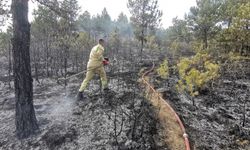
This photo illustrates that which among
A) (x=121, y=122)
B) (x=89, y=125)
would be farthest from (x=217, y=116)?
(x=89, y=125)

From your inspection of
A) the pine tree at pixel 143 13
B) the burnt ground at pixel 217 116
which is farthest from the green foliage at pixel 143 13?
the burnt ground at pixel 217 116

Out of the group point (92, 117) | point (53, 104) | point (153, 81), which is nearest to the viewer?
point (92, 117)

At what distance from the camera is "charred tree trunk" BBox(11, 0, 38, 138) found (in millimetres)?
5246

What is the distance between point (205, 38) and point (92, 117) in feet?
60.7

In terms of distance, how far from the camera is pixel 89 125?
568cm

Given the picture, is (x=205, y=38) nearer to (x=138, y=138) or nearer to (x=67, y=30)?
(x=67, y=30)

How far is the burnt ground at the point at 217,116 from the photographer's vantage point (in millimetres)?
5000

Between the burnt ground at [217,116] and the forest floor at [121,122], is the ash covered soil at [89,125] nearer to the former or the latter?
the forest floor at [121,122]

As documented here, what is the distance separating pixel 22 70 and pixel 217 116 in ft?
17.0

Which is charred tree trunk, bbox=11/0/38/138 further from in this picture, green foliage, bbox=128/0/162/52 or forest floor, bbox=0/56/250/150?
green foliage, bbox=128/0/162/52

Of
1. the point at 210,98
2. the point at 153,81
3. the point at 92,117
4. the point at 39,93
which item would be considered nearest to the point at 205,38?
the point at 153,81

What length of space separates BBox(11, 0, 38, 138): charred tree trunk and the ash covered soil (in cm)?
31

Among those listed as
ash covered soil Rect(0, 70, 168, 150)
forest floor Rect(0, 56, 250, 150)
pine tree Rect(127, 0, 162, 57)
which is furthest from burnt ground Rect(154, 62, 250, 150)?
pine tree Rect(127, 0, 162, 57)

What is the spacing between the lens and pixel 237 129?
18.4 ft
